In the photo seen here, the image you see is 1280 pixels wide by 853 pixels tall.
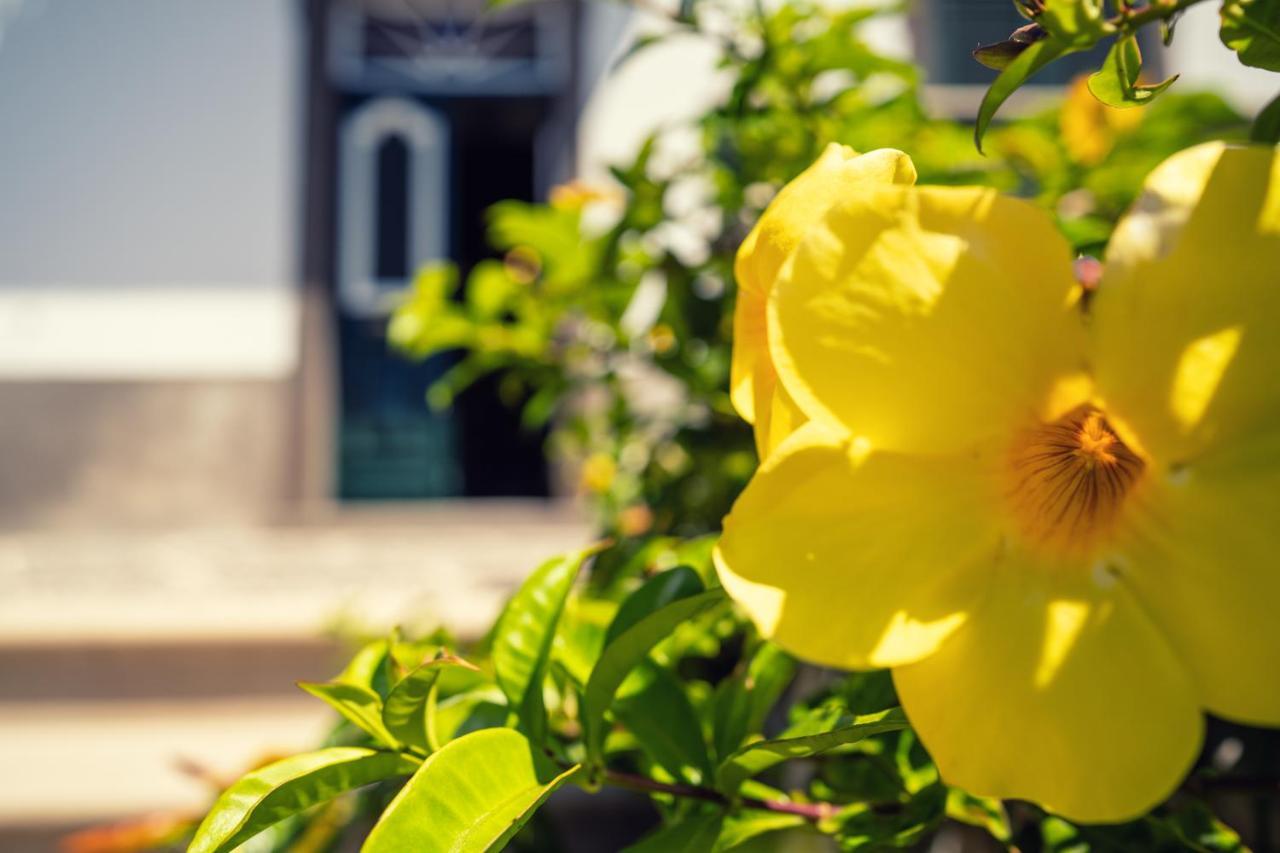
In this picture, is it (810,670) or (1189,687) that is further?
(810,670)

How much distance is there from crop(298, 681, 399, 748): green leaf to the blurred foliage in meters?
0.39

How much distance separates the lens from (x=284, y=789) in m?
0.36

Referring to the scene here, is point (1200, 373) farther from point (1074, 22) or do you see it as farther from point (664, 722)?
point (664, 722)

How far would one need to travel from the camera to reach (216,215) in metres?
4.42

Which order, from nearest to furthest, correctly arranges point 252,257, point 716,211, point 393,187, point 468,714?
point 468,714
point 716,211
point 252,257
point 393,187

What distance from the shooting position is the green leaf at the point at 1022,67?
1.00 feet

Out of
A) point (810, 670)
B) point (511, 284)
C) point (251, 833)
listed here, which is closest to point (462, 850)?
point (251, 833)

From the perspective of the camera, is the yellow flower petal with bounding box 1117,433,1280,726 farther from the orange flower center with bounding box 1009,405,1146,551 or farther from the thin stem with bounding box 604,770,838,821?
the thin stem with bounding box 604,770,838,821

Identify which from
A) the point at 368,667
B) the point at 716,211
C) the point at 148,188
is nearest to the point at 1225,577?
the point at 368,667

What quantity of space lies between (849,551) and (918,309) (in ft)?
0.23

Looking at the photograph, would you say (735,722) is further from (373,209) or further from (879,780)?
(373,209)

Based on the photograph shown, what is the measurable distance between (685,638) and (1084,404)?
376 millimetres

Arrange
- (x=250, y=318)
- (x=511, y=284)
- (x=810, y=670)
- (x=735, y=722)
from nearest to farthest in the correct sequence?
(x=735, y=722)
(x=810, y=670)
(x=511, y=284)
(x=250, y=318)

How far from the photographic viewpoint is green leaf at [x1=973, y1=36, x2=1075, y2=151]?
12.0 inches
